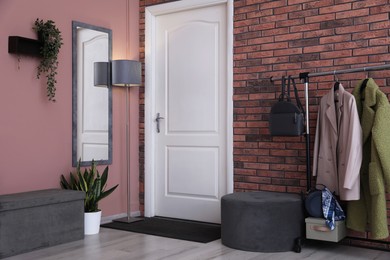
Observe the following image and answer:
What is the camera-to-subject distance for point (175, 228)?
4344mm

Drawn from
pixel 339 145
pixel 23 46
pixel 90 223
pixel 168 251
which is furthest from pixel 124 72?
pixel 339 145

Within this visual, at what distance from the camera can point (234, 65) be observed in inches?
172

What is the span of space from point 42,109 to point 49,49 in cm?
51

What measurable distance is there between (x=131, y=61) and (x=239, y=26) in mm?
1061

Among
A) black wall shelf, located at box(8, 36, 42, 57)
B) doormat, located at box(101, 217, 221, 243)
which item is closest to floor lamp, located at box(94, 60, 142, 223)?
doormat, located at box(101, 217, 221, 243)

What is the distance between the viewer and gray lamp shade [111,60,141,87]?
14.8 feet

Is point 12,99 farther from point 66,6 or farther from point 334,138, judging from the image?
point 334,138

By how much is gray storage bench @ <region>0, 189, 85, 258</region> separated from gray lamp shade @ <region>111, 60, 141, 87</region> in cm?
116

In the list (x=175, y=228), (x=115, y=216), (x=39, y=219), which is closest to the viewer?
(x=39, y=219)

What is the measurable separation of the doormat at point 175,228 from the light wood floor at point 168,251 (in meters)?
0.15

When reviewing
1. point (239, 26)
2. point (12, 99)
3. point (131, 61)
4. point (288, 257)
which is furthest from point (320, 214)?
point (12, 99)

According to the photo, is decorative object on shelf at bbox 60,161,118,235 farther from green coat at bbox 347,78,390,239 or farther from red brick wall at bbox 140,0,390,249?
green coat at bbox 347,78,390,239

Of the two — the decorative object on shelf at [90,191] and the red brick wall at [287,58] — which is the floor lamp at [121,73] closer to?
the decorative object on shelf at [90,191]

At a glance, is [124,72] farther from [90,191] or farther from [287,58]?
[287,58]
